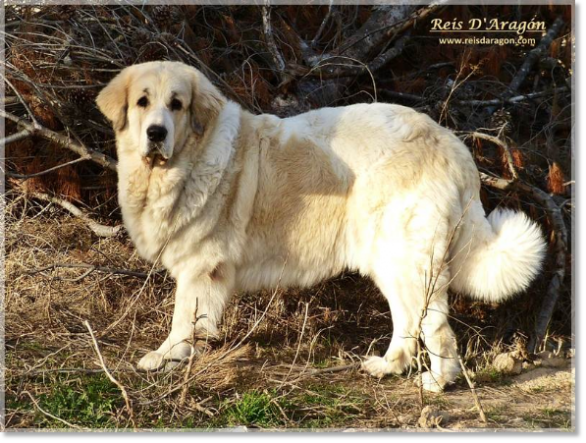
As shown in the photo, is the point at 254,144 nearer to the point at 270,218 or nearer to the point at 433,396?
the point at 270,218

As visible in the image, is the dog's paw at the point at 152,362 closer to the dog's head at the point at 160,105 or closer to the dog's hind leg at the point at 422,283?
the dog's head at the point at 160,105

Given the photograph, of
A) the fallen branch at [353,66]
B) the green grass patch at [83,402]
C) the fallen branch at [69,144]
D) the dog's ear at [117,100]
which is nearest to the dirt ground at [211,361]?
the green grass patch at [83,402]

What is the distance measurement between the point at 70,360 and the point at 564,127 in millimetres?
4435

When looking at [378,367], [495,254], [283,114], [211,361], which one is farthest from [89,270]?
[495,254]

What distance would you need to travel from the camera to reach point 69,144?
5320mm

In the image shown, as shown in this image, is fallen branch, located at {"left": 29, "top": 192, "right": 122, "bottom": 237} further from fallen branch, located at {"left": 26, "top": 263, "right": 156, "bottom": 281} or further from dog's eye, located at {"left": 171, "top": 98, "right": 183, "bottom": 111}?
dog's eye, located at {"left": 171, "top": 98, "right": 183, "bottom": 111}

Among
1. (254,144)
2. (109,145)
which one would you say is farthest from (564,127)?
(109,145)

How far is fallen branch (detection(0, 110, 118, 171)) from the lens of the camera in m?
5.25

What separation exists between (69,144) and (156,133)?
5.49ft

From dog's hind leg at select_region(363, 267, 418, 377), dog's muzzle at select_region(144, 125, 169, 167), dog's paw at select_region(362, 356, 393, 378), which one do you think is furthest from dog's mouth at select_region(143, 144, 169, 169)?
dog's paw at select_region(362, 356, 393, 378)

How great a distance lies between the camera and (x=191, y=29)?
223 inches

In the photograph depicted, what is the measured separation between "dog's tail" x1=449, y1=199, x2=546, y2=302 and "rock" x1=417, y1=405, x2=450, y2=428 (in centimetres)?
94

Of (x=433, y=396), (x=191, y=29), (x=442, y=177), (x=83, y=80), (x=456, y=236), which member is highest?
(x=191, y=29)

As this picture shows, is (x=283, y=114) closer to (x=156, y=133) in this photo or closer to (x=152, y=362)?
(x=156, y=133)
